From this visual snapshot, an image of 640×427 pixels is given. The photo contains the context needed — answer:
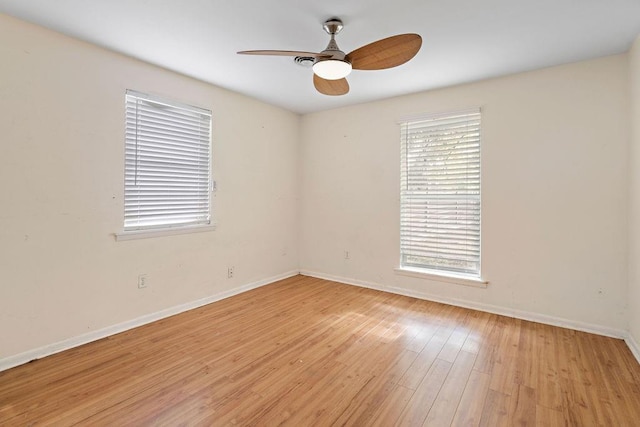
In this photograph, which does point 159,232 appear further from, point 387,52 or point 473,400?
point 473,400

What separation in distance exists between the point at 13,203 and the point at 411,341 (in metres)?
3.21

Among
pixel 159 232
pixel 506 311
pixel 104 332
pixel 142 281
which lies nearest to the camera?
pixel 104 332

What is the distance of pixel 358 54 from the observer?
6.77ft

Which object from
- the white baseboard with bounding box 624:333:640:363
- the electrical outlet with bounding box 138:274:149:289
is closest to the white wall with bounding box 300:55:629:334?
the white baseboard with bounding box 624:333:640:363

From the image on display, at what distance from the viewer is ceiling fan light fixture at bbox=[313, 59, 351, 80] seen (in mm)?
2018

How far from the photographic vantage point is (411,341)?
262 centimetres

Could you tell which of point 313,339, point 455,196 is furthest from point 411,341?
point 455,196

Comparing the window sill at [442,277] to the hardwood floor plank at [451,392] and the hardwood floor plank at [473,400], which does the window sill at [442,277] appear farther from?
the hardwood floor plank at [473,400]

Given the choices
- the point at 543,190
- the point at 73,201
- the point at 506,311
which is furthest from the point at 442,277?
the point at 73,201

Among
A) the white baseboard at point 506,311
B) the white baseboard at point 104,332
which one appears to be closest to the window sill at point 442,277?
the white baseboard at point 506,311

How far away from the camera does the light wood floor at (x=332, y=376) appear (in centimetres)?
174

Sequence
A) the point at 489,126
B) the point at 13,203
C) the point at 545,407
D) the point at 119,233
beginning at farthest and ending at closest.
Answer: the point at 489,126, the point at 119,233, the point at 13,203, the point at 545,407

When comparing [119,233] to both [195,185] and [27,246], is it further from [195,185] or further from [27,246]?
[195,185]

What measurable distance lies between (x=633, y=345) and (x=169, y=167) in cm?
436
